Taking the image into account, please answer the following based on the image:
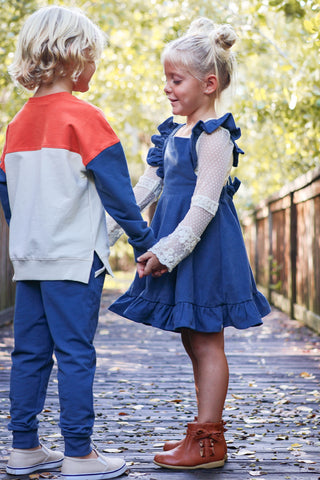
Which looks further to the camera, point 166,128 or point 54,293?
point 166,128

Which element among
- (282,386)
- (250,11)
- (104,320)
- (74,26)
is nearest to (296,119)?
(250,11)

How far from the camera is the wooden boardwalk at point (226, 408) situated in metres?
2.65

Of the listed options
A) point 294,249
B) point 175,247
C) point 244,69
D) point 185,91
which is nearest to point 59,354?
point 175,247

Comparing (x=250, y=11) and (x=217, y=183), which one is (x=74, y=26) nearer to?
(x=217, y=183)

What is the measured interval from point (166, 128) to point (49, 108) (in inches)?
27.9

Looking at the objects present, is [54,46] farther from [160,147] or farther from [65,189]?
[160,147]

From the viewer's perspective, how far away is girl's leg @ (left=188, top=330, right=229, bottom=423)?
260cm

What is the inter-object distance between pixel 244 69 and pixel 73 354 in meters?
15.8

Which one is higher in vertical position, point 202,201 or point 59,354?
point 202,201

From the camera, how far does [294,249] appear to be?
7.83 metres

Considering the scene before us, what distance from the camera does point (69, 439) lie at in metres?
2.37

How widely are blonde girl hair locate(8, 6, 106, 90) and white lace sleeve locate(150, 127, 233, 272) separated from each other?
0.53 m

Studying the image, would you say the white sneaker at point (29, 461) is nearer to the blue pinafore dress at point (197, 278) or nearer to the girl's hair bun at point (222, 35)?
the blue pinafore dress at point (197, 278)

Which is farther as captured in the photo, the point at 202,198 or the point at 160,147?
the point at 160,147
